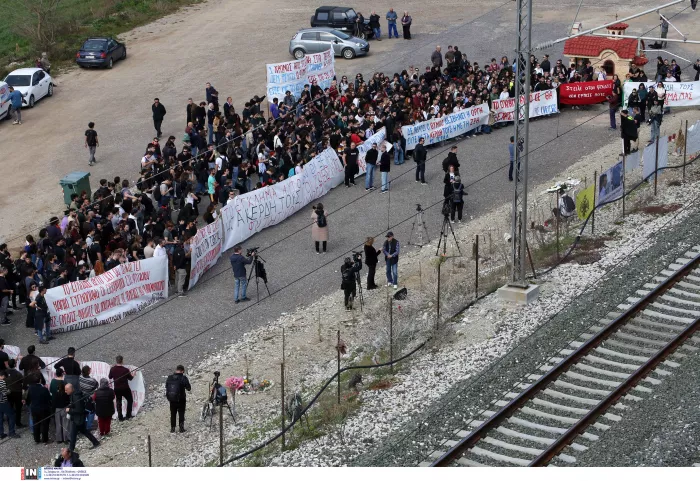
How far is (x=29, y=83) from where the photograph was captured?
42.3m

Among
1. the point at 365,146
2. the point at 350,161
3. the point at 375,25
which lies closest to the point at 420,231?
the point at 350,161

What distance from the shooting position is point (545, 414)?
19.1 meters

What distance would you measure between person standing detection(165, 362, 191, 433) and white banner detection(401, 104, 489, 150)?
15741mm

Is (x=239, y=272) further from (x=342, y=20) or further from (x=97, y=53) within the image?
(x=342, y=20)

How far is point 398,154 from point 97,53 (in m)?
16.7

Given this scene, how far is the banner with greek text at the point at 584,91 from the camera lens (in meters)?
39.6

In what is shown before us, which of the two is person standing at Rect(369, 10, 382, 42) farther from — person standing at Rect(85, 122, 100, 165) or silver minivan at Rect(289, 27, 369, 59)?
person standing at Rect(85, 122, 100, 165)

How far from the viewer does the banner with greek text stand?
3956cm

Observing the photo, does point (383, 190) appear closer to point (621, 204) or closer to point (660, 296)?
point (621, 204)

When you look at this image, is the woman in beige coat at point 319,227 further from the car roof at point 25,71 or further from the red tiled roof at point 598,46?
the car roof at point 25,71

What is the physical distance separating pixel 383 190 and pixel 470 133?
6.13 meters

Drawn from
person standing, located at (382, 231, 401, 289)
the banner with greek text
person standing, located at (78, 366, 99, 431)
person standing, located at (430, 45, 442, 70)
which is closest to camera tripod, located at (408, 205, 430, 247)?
person standing, located at (382, 231, 401, 289)

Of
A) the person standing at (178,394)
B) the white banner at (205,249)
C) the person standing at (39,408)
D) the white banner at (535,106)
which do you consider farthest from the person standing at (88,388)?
the white banner at (535,106)

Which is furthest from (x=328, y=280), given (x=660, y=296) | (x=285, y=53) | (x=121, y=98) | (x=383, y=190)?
(x=285, y=53)
